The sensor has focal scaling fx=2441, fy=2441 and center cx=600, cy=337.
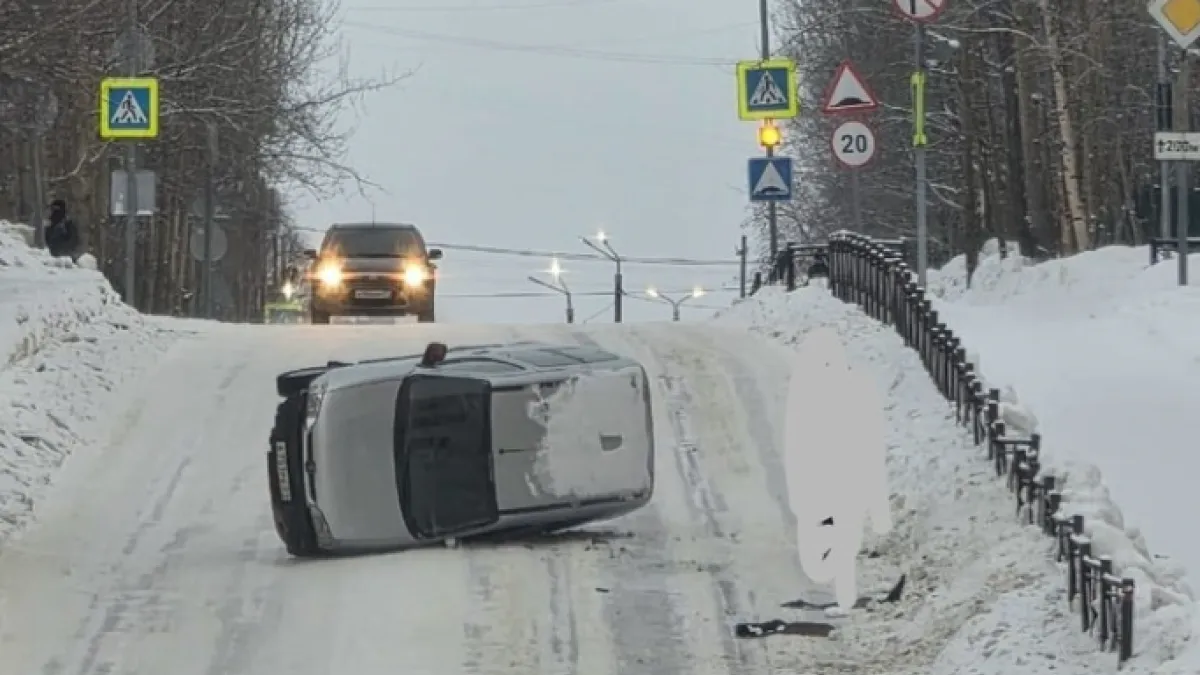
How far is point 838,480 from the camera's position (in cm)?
1519

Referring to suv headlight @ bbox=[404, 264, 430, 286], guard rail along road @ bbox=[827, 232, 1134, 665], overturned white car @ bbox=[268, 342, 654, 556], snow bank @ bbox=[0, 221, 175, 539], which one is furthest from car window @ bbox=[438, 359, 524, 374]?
suv headlight @ bbox=[404, 264, 430, 286]

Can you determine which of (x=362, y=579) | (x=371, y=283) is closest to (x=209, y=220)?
(x=371, y=283)

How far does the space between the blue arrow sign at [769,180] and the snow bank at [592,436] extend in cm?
1443

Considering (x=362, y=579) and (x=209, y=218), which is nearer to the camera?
(x=362, y=579)

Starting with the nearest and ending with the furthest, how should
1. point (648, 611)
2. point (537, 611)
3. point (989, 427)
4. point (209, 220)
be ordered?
→ point (537, 611)
point (648, 611)
point (989, 427)
point (209, 220)

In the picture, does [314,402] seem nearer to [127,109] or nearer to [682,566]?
[682,566]

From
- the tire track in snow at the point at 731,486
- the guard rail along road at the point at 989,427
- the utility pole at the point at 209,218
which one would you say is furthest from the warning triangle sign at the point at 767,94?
the utility pole at the point at 209,218

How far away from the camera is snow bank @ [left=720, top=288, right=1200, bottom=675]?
10086mm

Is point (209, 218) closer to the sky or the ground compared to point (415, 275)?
closer to the sky

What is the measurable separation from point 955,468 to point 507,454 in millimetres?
2775

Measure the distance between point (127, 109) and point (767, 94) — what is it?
793cm

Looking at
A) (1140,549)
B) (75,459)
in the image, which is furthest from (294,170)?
(1140,549)

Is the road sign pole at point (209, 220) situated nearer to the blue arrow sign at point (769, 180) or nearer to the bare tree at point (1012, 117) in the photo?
the bare tree at point (1012, 117)

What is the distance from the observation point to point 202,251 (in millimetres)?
41750
